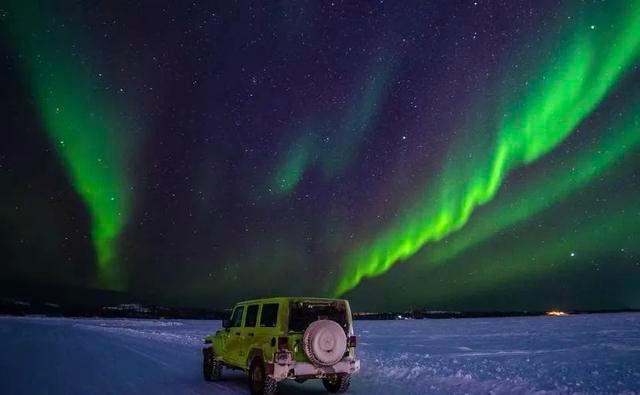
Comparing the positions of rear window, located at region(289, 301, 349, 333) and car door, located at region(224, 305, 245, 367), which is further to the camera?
car door, located at region(224, 305, 245, 367)

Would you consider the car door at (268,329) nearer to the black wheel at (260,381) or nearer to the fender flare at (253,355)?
the fender flare at (253,355)

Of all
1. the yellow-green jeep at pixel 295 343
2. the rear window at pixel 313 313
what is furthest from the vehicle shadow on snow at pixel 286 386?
the rear window at pixel 313 313

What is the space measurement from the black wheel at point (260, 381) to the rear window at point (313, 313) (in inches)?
38.5

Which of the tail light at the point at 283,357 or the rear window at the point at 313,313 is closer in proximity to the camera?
the tail light at the point at 283,357

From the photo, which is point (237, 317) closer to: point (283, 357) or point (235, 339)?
point (235, 339)

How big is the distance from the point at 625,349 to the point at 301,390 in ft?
60.7

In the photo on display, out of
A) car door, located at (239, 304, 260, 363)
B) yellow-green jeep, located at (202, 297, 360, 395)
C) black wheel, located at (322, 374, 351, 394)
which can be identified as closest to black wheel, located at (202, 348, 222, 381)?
yellow-green jeep, located at (202, 297, 360, 395)

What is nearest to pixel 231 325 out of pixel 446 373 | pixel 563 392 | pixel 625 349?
pixel 446 373

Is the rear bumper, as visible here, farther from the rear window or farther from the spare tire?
the rear window

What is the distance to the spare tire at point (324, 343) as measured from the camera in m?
9.89

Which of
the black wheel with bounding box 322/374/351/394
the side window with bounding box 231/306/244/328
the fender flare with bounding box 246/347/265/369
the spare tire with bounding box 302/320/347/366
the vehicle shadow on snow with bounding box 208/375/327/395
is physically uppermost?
the side window with bounding box 231/306/244/328

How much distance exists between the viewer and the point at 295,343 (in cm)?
1003

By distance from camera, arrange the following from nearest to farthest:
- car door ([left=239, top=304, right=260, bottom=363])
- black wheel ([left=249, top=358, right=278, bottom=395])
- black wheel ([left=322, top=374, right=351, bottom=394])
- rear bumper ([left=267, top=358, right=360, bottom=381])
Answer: rear bumper ([left=267, top=358, right=360, bottom=381]), black wheel ([left=249, top=358, right=278, bottom=395]), black wheel ([left=322, top=374, right=351, bottom=394]), car door ([left=239, top=304, right=260, bottom=363])

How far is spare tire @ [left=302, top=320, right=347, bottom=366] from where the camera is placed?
32.4 ft
